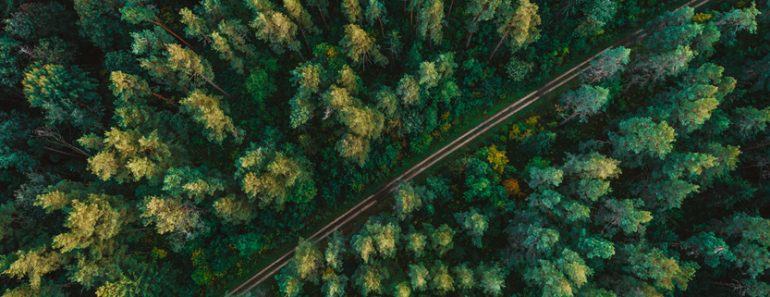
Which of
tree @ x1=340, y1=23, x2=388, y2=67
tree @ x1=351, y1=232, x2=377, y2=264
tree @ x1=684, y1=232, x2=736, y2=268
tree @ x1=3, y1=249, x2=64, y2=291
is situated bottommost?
tree @ x1=684, y1=232, x2=736, y2=268

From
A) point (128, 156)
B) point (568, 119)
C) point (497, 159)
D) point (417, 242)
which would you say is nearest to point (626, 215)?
→ point (568, 119)

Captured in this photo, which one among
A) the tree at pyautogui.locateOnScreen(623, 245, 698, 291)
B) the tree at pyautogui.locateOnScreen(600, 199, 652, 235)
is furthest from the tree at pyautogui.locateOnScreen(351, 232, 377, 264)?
the tree at pyautogui.locateOnScreen(623, 245, 698, 291)

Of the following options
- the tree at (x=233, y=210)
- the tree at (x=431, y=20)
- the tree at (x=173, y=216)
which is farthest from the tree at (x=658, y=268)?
the tree at (x=173, y=216)

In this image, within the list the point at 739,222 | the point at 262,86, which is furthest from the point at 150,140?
the point at 739,222

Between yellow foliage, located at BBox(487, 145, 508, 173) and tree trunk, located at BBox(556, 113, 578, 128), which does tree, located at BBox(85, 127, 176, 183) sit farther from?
tree trunk, located at BBox(556, 113, 578, 128)

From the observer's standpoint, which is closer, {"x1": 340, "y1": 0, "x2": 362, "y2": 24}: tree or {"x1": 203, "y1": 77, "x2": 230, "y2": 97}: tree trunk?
{"x1": 340, "y1": 0, "x2": 362, "y2": 24}: tree

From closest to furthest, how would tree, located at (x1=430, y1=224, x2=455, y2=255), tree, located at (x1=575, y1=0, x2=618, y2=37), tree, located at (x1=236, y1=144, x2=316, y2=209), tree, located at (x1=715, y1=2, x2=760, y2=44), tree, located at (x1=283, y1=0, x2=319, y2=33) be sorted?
1. tree, located at (x1=236, y1=144, x2=316, y2=209)
2. tree, located at (x1=430, y1=224, x2=455, y2=255)
3. tree, located at (x1=283, y1=0, x2=319, y2=33)
4. tree, located at (x1=715, y1=2, x2=760, y2=44)
5. tree, located at (x1=575, y1=0, x2=618, y2=37)

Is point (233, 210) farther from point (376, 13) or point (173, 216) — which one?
point (376, 13)

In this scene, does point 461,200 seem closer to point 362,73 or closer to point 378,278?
point 378,278
